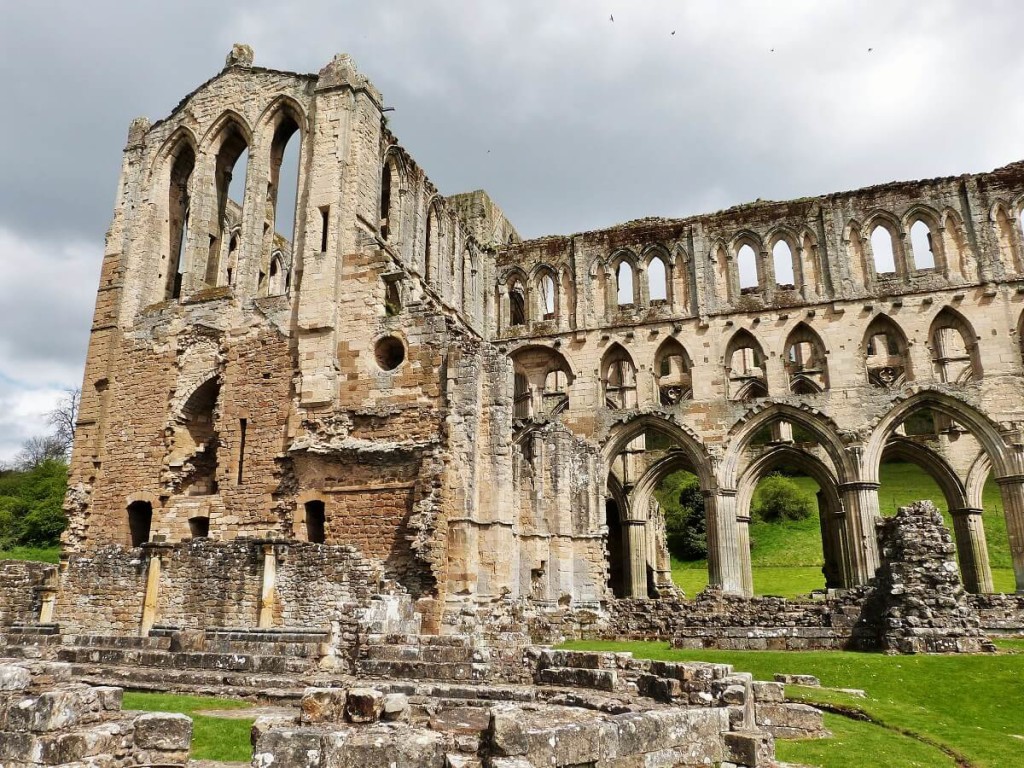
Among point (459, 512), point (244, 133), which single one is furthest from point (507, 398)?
point (244, 133)

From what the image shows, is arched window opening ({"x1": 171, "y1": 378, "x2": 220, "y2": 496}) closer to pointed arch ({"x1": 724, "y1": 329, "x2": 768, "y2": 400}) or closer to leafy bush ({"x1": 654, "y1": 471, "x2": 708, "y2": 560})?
pointed arch ({"x1": 724, "y1": 329, "x2": 768, "y2": 400})

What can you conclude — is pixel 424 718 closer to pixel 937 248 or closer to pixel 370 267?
pixel 370 267

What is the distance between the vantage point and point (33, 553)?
92.2 ft

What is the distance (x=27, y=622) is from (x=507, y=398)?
9639 mm

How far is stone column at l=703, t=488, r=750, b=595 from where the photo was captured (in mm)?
22828

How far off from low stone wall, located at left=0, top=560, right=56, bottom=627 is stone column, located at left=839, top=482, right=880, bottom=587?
63.2ft

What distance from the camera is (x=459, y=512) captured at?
47.0ft

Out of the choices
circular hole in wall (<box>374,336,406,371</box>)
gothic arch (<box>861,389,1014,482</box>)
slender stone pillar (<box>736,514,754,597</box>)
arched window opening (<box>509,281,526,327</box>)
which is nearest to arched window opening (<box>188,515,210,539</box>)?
circular hole in wall (<box>374,336,406,371</box>)

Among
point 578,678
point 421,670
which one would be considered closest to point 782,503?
point 421,670

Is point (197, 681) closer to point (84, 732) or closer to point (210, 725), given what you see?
point (210, 725)

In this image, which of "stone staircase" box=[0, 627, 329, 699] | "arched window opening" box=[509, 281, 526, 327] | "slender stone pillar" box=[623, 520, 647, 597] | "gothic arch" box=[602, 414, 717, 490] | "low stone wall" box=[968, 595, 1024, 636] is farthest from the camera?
"arched window opening" box=[509, 281, 526, 327]

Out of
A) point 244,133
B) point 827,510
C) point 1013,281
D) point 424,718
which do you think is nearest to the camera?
point 424,718

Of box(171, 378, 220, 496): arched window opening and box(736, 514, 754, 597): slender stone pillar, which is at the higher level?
box(171, 378, 220, 496): arched window opening

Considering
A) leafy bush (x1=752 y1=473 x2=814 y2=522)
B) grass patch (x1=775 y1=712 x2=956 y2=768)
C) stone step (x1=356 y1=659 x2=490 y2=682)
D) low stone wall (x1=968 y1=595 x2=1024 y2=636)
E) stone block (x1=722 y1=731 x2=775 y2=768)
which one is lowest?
grass patch (x1=775 y1=712 x2=956 y2=768)
